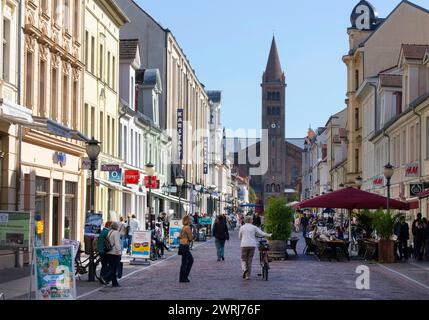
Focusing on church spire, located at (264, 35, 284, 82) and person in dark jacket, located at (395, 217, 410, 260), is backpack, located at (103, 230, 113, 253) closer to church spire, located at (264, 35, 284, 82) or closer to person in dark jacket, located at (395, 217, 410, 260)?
person in dark jacket, located at (395, 217, 410, 260)

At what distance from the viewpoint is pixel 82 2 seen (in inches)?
1410

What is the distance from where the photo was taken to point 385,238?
103 ft

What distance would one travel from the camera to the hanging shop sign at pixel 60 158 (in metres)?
30.8

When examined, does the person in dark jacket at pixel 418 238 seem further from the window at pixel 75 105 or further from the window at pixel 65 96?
the window at pixel 65 96

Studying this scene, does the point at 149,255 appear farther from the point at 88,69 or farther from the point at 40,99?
the point at 88,69

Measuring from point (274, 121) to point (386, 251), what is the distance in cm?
15336

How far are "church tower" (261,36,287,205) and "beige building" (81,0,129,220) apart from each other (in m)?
138

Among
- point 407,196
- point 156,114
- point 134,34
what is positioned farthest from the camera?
point 134,34

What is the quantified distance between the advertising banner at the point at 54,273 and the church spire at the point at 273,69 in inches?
6781

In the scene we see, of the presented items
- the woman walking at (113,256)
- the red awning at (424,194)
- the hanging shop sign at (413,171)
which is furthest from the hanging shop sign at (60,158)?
the hanging shop sign at (413,171)

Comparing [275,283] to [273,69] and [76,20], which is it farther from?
[273,69]
